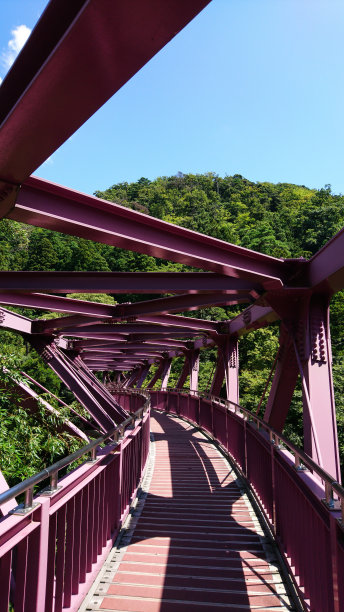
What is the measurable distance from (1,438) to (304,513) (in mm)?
5863

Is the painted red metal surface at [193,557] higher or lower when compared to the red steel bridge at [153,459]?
lower

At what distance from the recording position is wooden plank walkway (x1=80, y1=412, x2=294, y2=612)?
3.90 meters

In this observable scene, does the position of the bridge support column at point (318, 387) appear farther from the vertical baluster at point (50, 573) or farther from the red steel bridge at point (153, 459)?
the vertical baluster at point (50, 573)

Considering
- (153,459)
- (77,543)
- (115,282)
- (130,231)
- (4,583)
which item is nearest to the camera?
(4,583)

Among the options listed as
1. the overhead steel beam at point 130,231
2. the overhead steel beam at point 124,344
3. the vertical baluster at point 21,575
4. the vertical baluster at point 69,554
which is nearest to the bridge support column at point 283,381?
the overhead steel beam at point 130,231

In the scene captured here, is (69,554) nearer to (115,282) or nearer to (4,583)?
(4,583)

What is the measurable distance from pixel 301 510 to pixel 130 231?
10.5ft

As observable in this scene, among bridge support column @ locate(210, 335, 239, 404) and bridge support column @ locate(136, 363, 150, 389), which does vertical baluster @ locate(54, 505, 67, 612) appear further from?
bridge support column @ locate(136, 363, 150, 389)

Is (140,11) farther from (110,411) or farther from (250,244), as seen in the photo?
(250,244)

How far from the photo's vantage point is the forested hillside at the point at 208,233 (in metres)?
10.8

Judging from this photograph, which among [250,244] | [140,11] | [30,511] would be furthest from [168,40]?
A: [250,244]

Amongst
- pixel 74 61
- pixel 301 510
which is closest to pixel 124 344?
pixel 301 510

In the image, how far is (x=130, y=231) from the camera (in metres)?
4.77

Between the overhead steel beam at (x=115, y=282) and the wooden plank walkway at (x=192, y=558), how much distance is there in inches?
132
